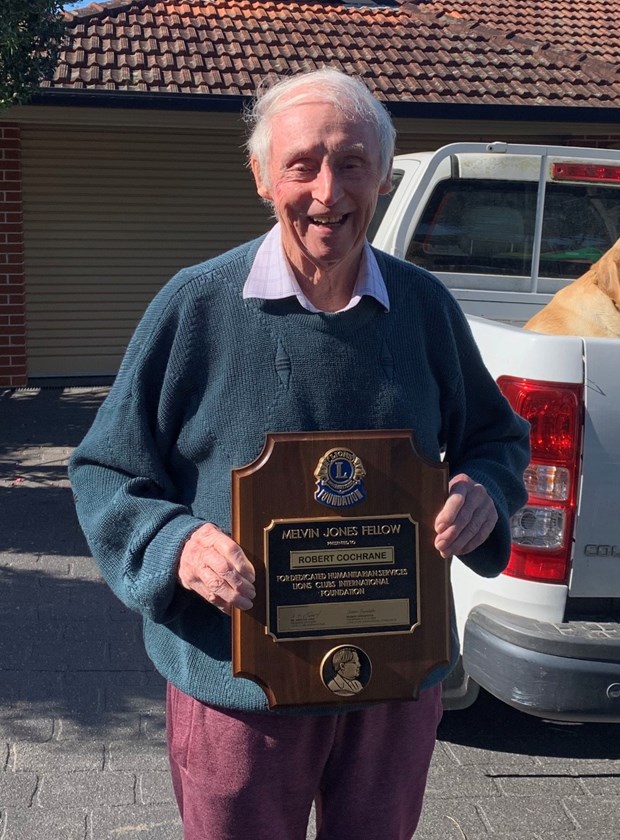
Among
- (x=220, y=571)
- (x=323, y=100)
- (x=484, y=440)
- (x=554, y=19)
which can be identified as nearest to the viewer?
(x=220, y=571)

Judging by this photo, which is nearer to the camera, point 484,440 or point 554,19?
point 484,440

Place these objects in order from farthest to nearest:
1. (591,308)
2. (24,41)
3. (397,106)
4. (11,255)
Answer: (11,255), (397,106), (24,41), (591,308)

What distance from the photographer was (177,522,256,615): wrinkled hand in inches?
67.9

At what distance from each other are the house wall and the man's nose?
9.14 metres

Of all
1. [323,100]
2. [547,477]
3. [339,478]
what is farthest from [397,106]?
[339,478]

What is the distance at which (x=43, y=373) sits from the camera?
11.3 m

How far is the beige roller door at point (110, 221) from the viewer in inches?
435

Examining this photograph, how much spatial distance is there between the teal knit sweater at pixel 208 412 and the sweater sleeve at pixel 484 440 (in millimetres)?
125

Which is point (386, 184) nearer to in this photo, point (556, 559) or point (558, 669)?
point (556, 559)

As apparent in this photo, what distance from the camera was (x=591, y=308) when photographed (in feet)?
13.4

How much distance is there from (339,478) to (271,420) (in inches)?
7.2

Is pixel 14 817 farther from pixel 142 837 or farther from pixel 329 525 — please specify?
pixel 329 525

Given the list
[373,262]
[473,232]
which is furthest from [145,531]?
[473,232]

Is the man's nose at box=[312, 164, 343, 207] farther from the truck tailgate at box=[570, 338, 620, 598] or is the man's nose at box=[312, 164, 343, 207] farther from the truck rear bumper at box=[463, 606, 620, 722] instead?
the truck rear bumper at box=[463, 606, 620, 722]
